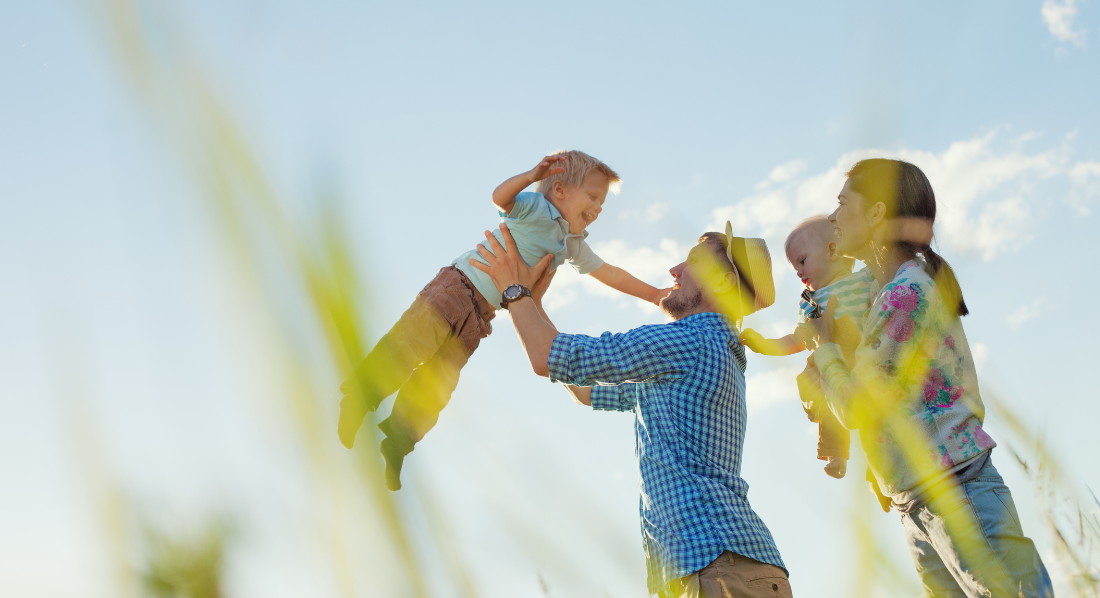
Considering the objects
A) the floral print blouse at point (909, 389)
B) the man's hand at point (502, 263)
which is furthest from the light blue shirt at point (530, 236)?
the floral print blouse at point (909, 389)

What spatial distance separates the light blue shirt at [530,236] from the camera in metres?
4.53

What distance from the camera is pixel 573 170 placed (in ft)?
15.9

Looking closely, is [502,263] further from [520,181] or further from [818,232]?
[818,232]

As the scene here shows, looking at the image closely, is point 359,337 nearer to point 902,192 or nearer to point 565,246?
point 902,192

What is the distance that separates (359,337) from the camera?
5.82 ft

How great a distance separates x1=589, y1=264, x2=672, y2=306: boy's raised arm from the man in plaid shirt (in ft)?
3.19

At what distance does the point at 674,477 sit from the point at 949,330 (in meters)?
1.08

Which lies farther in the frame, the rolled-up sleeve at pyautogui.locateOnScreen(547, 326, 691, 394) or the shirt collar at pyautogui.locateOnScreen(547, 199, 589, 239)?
the shirt collar at pyautogui.locateOnScreen(547, 199, 589, 239)

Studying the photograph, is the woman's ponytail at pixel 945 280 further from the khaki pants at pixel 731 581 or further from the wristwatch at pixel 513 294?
the wristwatch at pixel 513 294

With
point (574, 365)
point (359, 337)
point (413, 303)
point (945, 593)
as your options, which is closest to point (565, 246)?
point (413, 303)

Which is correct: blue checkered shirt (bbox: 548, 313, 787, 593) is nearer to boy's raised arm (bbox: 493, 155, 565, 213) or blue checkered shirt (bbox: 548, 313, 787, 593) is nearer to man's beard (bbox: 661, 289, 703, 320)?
man's beard (bbox: 661, 289, 703, 320)

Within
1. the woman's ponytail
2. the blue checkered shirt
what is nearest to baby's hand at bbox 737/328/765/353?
the blue checkered shirt

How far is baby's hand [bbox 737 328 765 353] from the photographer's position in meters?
3.87

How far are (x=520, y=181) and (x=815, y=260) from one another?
1433mm
